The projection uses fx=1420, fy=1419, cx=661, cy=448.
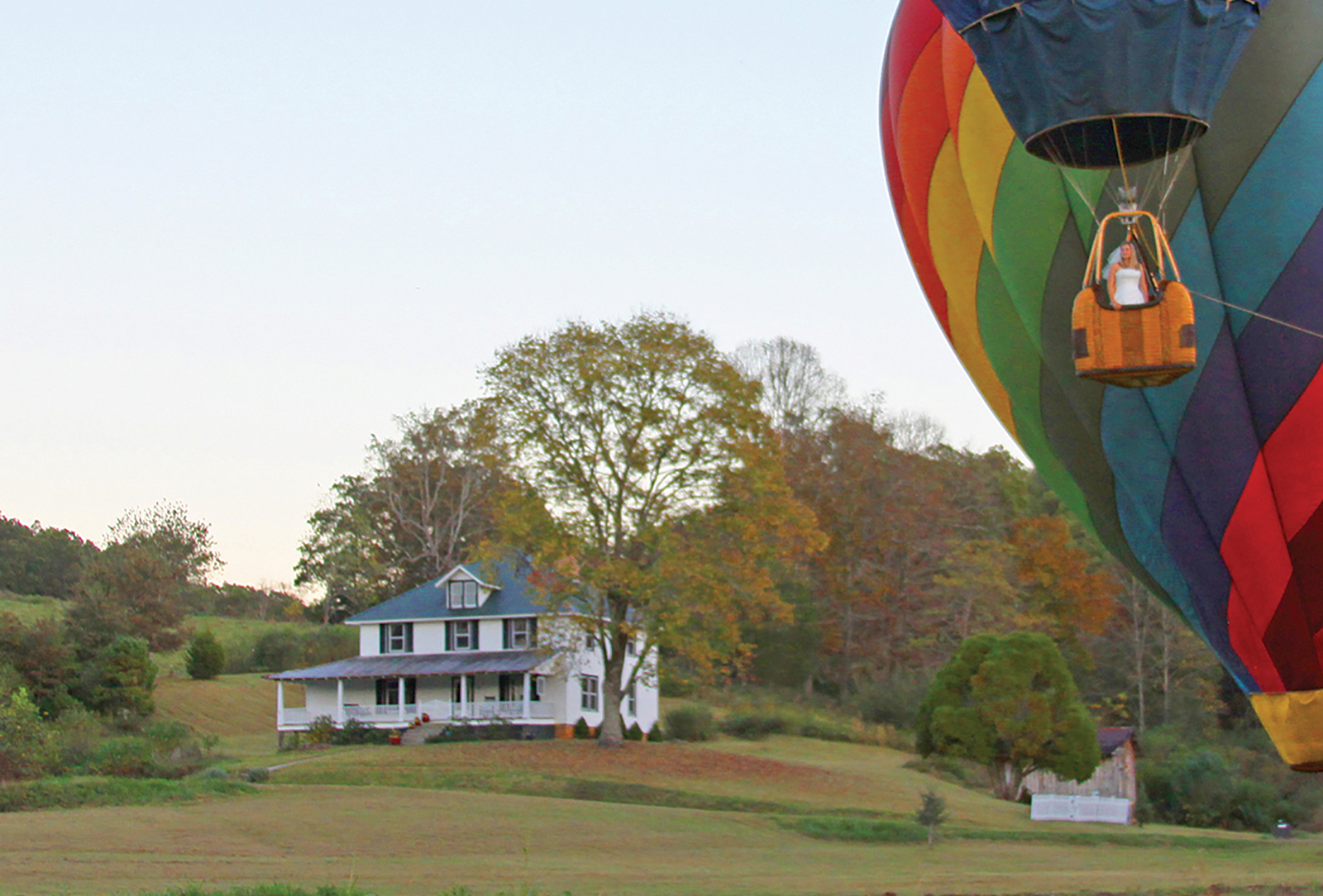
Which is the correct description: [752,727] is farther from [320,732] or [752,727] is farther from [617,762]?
[320,732]

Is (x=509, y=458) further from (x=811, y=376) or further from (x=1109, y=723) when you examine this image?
(x=811, y=376)

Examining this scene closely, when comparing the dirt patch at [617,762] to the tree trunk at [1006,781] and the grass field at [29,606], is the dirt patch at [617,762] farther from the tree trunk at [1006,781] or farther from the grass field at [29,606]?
the grass field at [29,606]

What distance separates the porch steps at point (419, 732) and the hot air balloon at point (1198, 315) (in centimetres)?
3342

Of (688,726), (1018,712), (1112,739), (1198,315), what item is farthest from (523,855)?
(688,726)

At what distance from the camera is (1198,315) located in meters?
9.99

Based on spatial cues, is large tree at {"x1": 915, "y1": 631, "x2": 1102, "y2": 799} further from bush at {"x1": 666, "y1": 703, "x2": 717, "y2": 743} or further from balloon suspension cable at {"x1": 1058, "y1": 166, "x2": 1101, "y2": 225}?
balloon suspension cable at {"x1": 1058, "y1": 166, "x2": 1101, "y2": 225}

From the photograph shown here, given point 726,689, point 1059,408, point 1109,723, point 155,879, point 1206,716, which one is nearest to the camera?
point 1059,408

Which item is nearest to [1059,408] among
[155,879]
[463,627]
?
[155,879]

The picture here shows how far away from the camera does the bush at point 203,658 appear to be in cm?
5644

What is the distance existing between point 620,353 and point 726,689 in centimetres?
2158

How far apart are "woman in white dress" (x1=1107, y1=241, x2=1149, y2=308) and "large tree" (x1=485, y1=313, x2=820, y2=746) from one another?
94.9 ft

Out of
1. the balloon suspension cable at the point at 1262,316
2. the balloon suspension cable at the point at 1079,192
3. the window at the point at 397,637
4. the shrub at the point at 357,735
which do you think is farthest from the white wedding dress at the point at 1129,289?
the window at the point at 397,637

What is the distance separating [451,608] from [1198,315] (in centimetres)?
3986

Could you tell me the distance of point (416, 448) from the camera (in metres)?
69.6
